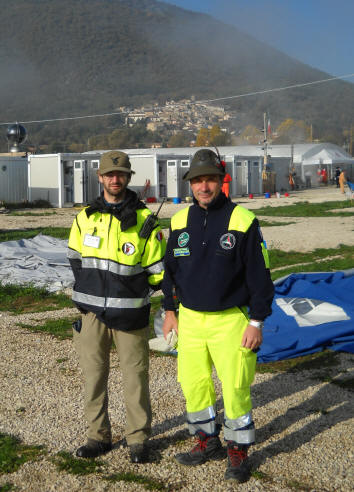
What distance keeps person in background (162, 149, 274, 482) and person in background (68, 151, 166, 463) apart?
300 mm

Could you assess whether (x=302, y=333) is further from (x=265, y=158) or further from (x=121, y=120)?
(x=121, y=120)

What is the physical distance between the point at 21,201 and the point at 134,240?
31.2 metres

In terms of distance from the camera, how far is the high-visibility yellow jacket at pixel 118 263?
402 centimetres

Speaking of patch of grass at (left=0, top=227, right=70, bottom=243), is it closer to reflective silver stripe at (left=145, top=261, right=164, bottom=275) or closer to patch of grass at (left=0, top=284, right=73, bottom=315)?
patch of grass at (left=0, top=284, right=73, bottom=315)

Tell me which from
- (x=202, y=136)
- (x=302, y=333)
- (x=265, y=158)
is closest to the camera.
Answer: (x=302, y=333)

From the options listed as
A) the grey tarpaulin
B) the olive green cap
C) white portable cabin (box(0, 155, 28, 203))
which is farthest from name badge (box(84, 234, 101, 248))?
white portable cabin (box(0, 155, 28, 203))

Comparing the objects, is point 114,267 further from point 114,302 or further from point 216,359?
point 216,359

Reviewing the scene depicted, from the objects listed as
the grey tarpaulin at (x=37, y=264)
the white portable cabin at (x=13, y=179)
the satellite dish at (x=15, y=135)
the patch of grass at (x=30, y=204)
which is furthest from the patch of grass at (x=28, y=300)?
the satellite dish at (x=15, y=135)

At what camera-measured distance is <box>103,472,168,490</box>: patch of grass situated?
12.0 ft

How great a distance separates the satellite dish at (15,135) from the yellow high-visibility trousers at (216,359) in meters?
37.8

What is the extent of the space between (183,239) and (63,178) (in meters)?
29.6

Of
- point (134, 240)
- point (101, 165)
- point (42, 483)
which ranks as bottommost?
point (42, 483)

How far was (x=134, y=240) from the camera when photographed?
13.3 feet

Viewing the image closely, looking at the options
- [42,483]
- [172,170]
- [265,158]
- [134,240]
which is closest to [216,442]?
[42,483]
